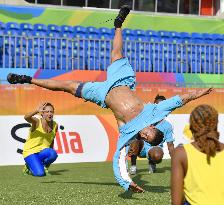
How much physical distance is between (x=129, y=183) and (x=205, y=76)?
1174cm

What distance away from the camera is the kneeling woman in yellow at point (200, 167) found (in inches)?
177

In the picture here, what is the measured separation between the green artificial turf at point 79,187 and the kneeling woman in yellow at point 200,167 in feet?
14.0

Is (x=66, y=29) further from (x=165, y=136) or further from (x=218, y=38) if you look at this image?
(x=165, y=136)

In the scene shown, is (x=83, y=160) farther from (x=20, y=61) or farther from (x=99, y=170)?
(x=20, y=61)

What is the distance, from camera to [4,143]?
1583 cm

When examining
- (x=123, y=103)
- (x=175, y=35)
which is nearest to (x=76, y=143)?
(x=123, y=103)

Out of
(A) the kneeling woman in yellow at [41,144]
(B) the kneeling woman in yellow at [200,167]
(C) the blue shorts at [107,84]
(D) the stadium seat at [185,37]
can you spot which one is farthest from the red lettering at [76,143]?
(B) the kneeling woman in yellow at [200,167]

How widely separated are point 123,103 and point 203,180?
220 inches

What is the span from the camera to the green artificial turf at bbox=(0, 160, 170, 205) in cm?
902

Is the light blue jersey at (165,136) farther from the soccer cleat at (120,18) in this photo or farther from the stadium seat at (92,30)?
the stadium seat at (92,30)

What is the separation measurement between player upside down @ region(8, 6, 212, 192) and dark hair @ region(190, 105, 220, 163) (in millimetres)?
4531

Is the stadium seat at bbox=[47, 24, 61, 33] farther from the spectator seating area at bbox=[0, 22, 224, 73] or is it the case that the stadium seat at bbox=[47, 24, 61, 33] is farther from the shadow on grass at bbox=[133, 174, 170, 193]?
the shadow on grass at bbox=[133, 174, 170, 193]

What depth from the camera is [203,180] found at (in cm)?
448

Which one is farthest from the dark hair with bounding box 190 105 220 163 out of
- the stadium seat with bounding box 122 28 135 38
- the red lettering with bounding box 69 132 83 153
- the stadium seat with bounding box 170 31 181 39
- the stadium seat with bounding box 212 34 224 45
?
the stadium seat with bounding box 212 34 224 45
